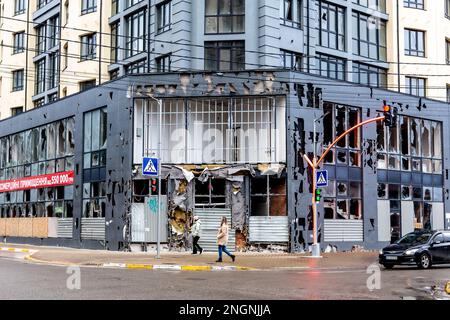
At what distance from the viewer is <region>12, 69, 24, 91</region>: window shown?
47.1 m

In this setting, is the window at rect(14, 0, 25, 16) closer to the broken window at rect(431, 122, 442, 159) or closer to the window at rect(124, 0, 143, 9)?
the window at rect(124, 0, 143, 9)

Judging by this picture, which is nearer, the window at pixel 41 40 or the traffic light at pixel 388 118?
the traffic light at pixel 388 118

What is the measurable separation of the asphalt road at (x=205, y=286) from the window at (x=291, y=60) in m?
15.7

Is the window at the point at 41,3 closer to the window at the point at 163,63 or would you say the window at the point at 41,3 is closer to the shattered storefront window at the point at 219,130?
the window at the point at 163,63

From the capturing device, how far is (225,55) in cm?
3122

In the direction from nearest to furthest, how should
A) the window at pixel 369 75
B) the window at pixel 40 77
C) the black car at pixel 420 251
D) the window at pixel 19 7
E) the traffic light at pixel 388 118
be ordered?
the black car at pixel 420 251 < the traffic light at pixel 388 118 < the window at pixel 369 75 < the window at pixel 40 77 < the window at pixel 19 7

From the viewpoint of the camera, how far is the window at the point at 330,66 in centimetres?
3393

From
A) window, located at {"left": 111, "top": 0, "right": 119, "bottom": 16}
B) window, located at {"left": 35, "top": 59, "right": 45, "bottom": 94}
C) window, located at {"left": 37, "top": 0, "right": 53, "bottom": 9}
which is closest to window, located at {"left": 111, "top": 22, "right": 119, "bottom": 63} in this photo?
window, located at {"left": 111, "top": 0, "right": 119, "bottom": 16}

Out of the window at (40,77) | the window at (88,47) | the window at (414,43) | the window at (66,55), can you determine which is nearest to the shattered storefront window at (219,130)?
the window at (88,47)

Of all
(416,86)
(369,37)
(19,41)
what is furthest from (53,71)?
(416,86)

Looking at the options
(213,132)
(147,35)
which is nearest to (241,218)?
(213,132)

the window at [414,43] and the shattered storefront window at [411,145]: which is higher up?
the window at [414,43]

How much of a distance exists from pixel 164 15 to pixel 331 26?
9592mm

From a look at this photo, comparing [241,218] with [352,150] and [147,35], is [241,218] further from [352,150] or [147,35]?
[147,35]
